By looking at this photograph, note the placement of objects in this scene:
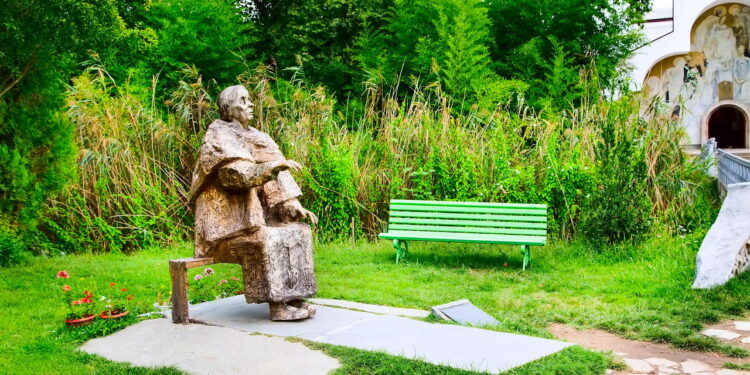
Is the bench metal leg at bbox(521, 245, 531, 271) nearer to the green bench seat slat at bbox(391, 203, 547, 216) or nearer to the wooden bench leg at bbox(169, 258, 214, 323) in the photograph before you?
the green bench seat slat at bbox(391, 203, 547, 216)

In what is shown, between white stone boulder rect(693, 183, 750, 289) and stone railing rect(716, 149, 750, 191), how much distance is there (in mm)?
2898

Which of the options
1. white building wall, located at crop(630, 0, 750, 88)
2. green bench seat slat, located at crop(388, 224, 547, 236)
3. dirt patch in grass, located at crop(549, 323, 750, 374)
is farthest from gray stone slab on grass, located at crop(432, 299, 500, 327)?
white building wall, located at crop(630, 0, 750, 88)

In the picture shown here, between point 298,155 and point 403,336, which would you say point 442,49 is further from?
point 403,336

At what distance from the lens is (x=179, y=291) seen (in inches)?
187

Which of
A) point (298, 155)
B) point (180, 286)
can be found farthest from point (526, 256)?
point (180, 286)

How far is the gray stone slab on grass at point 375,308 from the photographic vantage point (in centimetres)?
534

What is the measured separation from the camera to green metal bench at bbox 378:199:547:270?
294 inches

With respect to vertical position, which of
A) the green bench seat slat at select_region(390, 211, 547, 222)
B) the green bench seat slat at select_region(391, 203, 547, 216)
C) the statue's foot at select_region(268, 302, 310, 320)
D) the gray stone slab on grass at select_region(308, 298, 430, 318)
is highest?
the green bench seat slat at select_region(391, 203, 547, 216)

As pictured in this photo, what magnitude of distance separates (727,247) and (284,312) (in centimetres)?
386

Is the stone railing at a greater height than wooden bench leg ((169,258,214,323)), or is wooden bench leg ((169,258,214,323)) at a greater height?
the stone railing

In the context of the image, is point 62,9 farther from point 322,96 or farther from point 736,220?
point 736,220

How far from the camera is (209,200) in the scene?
482 cm

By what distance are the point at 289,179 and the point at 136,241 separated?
4.30 meters

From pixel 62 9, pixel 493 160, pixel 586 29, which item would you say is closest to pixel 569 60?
pixel 586 29
